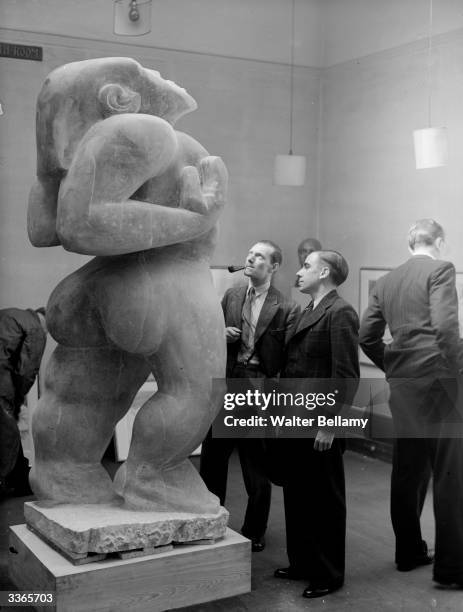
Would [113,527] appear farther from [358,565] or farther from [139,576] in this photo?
[358,565]

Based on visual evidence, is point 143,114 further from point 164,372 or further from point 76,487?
point 76,487

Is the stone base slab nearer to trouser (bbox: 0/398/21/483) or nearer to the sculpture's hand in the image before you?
the sculpture's hand

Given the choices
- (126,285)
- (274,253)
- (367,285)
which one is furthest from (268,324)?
(126,285)

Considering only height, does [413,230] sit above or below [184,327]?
above

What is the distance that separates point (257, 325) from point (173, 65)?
103 centimetres

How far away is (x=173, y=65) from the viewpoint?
2.98 meters

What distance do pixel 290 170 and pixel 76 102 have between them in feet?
3.81

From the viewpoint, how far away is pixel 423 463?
3.26 metres

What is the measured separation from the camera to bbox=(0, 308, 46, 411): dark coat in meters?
3.39

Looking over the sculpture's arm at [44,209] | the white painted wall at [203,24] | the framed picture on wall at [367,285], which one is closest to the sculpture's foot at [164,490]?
the sculpture's arm at [44,209]

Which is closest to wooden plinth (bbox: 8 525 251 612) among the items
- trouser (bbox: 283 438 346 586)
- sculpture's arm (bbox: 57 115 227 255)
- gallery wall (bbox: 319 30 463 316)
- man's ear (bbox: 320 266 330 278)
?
trouser (bbox: 283 438 346 586)

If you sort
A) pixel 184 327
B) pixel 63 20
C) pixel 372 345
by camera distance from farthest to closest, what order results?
pixel 372 345
pixel 63 20
pixel 184 327

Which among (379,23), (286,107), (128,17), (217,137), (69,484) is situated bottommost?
(69,484)

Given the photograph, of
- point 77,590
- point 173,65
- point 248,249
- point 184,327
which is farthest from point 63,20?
point 77,590
